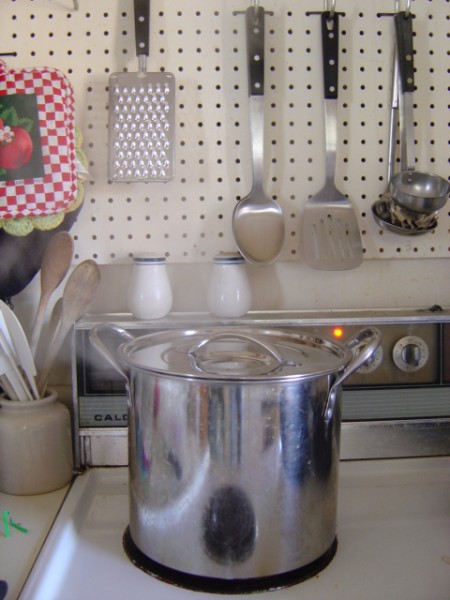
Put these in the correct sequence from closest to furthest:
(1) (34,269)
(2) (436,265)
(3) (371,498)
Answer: (3) (371,498) < (1) (34,269) < (2) (436,265)

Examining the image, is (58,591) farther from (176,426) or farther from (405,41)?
(405,41)

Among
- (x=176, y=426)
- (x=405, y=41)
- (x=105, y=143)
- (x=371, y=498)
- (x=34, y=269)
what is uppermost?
(x=405, y=41)

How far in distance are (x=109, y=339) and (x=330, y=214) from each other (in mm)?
421

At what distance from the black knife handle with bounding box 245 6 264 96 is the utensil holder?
595mm

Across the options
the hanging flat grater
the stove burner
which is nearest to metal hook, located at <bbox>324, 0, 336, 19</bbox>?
the hanging flat grater

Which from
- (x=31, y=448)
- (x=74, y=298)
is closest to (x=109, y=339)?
(x=74, y=298)

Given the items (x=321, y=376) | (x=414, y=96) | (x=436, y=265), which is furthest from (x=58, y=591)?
(x=414, y=96)

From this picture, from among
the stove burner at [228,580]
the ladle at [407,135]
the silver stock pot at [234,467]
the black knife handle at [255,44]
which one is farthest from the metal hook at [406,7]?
the stove burner at [228,580]

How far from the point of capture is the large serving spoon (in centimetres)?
92

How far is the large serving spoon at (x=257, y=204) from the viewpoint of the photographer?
0.92m

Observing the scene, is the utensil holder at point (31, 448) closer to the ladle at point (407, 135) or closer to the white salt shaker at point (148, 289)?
the white salt shaker at point (148, 289)

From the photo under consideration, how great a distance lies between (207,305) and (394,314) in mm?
299

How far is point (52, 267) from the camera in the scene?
856mm

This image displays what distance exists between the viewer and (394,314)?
2.89 feet
